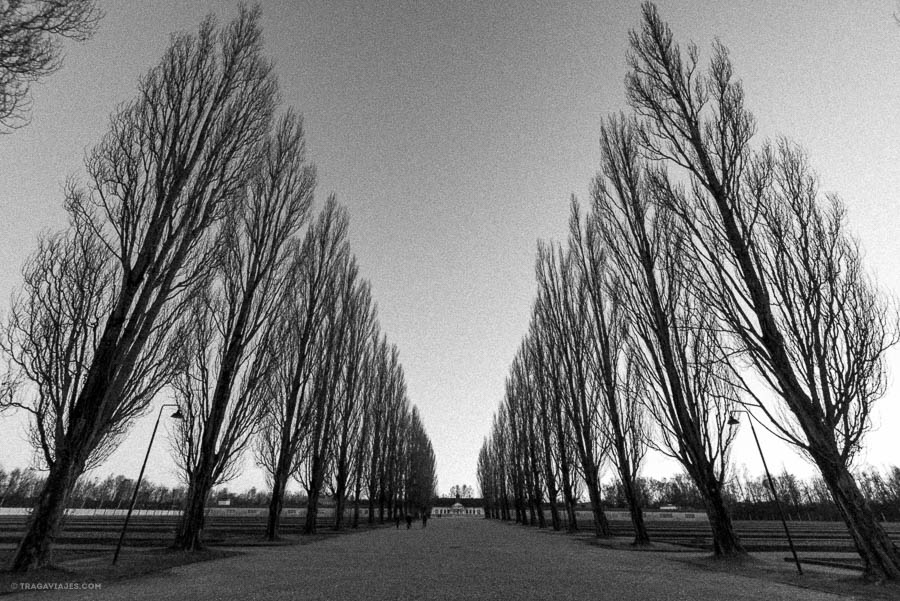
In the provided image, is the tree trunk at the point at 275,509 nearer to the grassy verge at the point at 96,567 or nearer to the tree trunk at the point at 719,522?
the grassy verge at the point at 96,567

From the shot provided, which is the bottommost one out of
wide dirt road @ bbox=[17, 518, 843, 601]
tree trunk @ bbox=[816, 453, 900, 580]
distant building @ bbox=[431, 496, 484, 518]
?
distant building @ bbox=[431, 496, 484, 518]

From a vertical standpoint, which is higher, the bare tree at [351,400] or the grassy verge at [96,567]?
the bare tree at [351,400]

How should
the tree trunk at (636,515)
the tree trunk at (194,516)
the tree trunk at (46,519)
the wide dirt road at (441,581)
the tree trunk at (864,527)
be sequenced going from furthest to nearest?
the tree trunk at (636,515)
the tree trunk at (194,516)
the tree trunk at (864,527)
the tree trunk at (46,519)
the wide dirt road at (441,581)


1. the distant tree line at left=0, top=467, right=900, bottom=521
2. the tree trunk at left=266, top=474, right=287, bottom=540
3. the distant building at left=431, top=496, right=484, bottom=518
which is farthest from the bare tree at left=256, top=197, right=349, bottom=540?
the distant building at left=431, top=496, right=484, bottom=518

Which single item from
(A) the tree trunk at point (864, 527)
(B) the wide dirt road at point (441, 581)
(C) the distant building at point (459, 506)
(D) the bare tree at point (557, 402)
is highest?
(D) the bare tree at point (557, 402)

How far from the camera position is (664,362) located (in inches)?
563

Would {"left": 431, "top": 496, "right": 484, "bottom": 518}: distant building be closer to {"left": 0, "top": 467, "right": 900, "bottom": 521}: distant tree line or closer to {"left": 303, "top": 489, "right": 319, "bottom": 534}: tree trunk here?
{"left": 0, "top": 467, "right": 900, "bottom": 521}: distant tree line

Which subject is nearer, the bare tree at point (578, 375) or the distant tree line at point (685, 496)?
the bare tree at point (578, 375)

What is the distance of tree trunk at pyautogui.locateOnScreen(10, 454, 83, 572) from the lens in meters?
7.57

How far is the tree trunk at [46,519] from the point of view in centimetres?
757

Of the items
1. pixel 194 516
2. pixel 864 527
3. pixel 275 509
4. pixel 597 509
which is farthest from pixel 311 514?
pixel 864 527

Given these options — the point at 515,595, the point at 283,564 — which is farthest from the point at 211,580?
the point at 515,595

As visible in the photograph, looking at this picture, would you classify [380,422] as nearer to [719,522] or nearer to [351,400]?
[351,400]

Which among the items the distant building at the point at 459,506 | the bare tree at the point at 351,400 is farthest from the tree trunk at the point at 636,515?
the distant building at the point at 459,506
